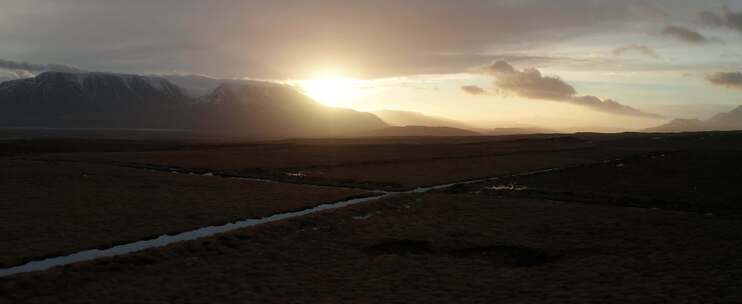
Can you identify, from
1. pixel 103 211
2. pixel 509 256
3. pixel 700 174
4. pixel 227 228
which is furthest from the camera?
pixel 700 174

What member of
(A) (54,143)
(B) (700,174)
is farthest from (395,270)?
(A) (54,143)

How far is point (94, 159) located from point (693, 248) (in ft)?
231

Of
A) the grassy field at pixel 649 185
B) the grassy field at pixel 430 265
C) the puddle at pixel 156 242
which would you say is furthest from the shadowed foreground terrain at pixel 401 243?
the puddle at pixel 156 242

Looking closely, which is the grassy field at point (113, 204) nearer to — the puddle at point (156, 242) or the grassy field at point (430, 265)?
the puddle at point (156, 242)

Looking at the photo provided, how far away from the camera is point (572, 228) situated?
91.3 feet

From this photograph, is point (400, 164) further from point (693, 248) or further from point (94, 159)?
point (693, 248)

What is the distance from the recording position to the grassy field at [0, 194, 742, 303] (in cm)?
1678

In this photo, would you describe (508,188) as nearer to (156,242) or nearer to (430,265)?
(430,265)

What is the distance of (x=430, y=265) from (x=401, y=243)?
3.94 metres

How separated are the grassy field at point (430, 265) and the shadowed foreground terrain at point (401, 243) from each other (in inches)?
3.1

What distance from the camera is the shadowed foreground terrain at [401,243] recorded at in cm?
1716

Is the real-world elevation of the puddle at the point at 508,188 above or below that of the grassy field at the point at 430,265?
above

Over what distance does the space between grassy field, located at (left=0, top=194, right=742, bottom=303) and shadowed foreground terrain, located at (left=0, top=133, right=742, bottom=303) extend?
0.08 m

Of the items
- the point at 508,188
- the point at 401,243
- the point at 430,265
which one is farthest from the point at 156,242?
the point at 508,188
